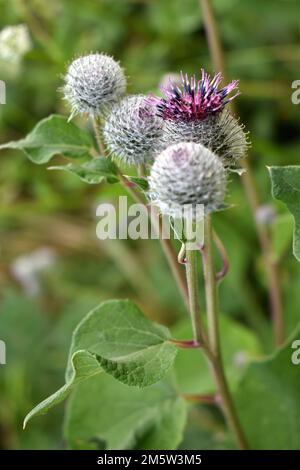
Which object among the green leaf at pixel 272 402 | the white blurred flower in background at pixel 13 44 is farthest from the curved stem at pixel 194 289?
the white blurred flower in background at pixel 13 44

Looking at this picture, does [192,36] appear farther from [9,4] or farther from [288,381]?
[288,381]

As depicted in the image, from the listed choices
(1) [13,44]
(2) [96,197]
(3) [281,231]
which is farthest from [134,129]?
(2) [96,197]

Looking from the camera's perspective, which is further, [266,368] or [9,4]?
[9,4]

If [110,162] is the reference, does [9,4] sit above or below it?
above

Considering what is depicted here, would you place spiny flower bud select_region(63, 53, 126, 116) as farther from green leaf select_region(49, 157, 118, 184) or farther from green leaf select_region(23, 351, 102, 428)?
green leaf select_region(23, 351, 102, 428)

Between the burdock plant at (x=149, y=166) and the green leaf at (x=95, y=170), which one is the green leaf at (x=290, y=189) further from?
the green leaf at (x=95, y=170)
